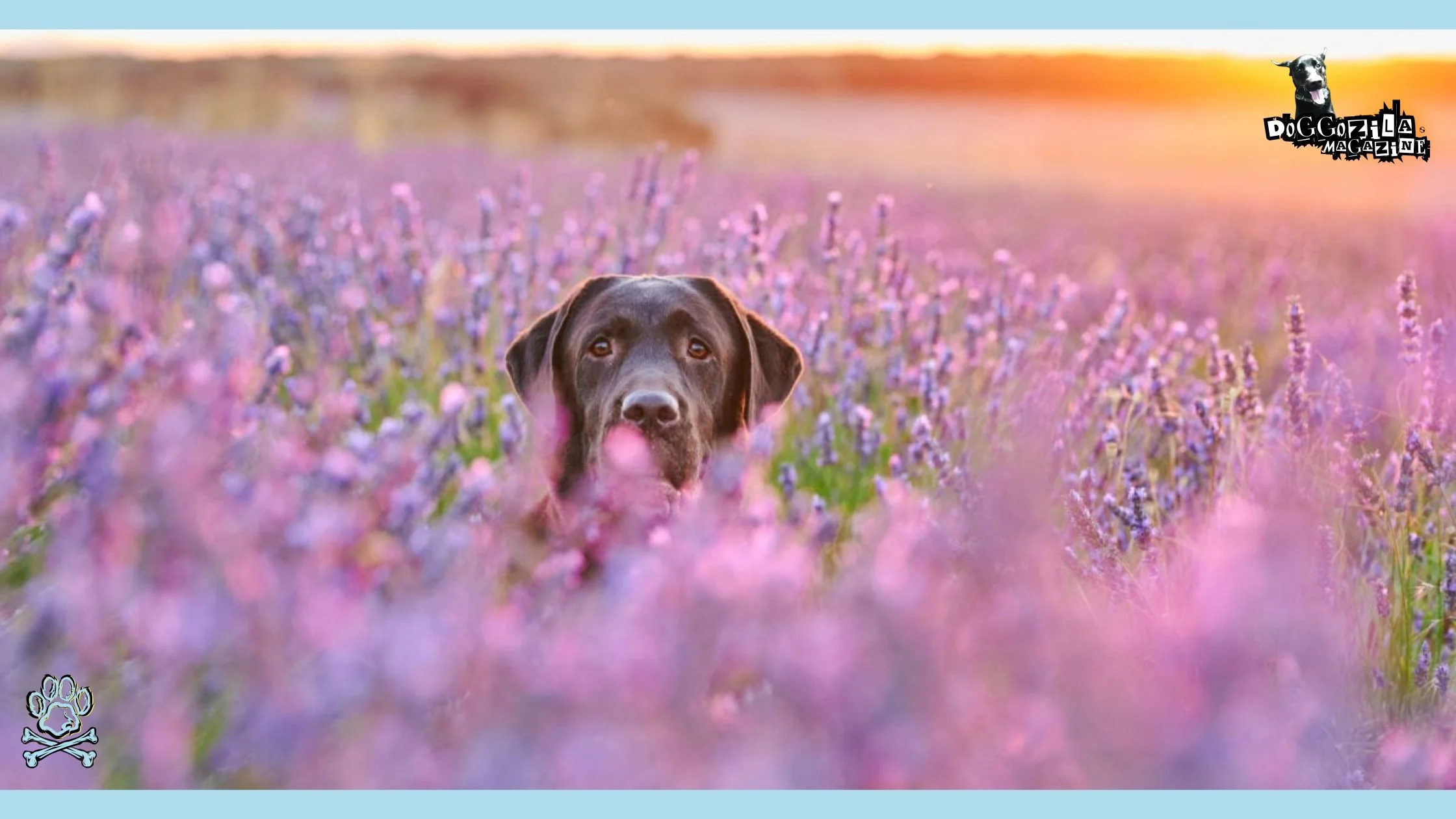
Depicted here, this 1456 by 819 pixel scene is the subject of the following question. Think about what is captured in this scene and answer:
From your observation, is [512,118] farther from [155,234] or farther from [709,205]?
[155,234]

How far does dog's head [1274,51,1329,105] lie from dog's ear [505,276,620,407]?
180 cm

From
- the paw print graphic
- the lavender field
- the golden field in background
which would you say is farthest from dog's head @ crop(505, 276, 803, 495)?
the paw print graphic

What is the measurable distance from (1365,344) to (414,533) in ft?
8.32

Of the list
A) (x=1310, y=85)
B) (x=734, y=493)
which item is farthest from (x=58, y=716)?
(x=1310, y=85)

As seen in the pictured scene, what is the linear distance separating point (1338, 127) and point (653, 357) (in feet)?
5.91

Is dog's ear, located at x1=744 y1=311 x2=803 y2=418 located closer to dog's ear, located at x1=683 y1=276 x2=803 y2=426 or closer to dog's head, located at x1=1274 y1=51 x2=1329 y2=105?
dog's ear, located at x1=683 y1=276 x2=803 y2=426

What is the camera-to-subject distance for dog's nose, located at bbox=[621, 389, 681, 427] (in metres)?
3.21

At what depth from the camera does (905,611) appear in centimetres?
167

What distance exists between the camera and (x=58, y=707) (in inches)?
98.6

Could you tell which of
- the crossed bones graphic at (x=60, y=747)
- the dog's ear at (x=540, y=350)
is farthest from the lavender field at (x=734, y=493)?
the dog's ear at (x=540, y=350)

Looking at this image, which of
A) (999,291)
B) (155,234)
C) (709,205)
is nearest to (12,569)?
(155,234)

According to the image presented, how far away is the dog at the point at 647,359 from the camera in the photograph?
3520 millimetres

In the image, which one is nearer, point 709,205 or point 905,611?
point 905,611

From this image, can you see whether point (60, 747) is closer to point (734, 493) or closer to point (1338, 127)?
point (734, 493)
